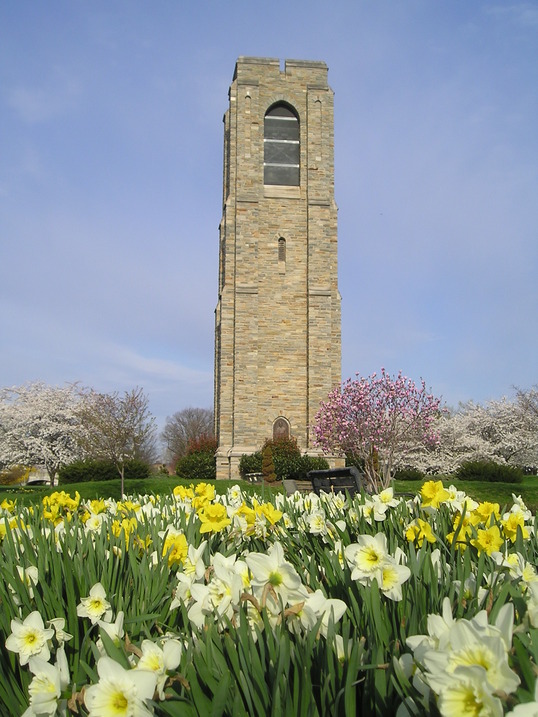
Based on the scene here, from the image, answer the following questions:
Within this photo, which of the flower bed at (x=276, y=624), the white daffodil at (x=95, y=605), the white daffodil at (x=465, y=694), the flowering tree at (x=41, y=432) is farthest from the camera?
the flowering tree at (x=41, y=432)

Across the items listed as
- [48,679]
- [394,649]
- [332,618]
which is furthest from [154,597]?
[394,649]

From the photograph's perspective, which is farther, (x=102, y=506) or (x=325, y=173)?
(x=325, y=173)

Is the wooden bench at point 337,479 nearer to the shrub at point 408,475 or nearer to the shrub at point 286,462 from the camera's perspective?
the shrub at point 286,462

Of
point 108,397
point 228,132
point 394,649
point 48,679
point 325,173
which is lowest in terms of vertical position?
point 48,679

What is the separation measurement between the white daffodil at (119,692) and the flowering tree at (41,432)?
35868 mm

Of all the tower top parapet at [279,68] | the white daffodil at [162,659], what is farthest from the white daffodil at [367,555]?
the tower top parapet at [279,68]

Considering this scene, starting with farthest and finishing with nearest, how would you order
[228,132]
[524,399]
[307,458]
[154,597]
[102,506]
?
Answer: [524,399], [228,132], [307,458], [102,506], [154,597]

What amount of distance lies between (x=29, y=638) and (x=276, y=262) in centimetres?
2744

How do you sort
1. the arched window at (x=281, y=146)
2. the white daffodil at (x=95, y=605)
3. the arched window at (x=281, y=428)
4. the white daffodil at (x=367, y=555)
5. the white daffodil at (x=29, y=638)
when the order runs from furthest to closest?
the arched window at (x=281, y=146) < the arched window at (x=281, y=428) < the white daffodil at (x=95, y=605) < the white daffodil at (x=367, y=555) < the white daffodil at (x=29, y=638)

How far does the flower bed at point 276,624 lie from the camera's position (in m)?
1.39

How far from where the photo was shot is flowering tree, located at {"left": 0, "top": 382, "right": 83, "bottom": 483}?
37.0m

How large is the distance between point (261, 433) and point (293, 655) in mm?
26019

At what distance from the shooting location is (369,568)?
6.99ft

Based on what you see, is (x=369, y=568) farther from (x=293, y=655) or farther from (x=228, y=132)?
(x=228, y=132)
